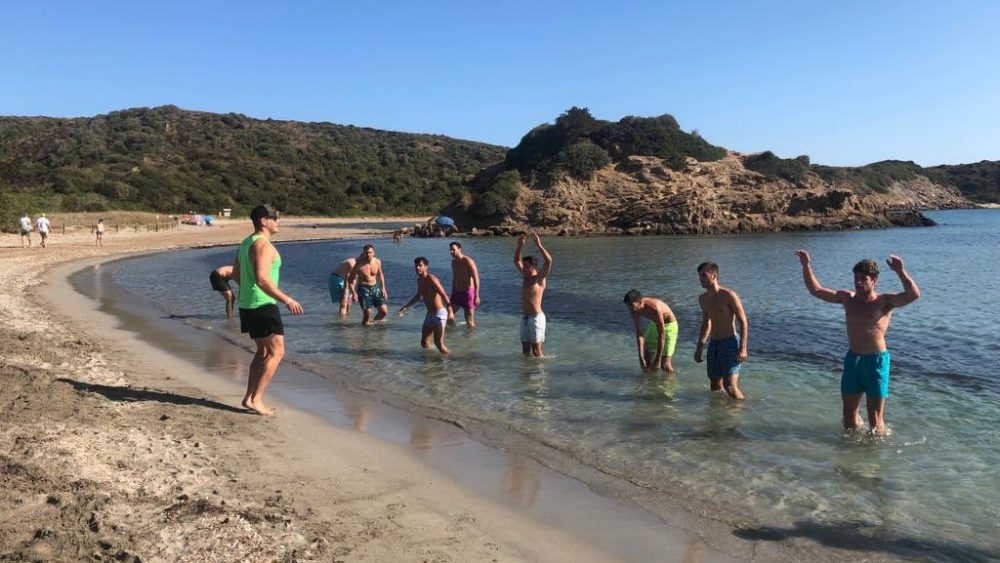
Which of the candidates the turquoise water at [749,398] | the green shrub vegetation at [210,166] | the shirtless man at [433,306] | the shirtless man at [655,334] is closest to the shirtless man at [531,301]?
the turquoise water at [749,398]

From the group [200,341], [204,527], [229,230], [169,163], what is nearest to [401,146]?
[169,163]

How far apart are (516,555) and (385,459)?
5.61ft

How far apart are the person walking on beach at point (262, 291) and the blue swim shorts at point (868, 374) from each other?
4667mm

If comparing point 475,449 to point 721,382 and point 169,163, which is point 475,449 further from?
point 169,163

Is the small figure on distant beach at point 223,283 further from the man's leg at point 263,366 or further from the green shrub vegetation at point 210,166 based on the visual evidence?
the green shrub vegetation at point 210,166

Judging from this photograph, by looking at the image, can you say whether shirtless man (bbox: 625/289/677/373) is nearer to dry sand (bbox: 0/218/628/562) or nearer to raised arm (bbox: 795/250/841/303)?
raised arm (bbox: 795/250/841/303)

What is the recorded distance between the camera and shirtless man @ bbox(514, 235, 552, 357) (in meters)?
8.78

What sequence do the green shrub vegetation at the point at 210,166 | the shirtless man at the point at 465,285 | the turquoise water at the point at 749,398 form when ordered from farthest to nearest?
the green shrub vegetation at the point at 210,166 < the shirtless man at the point at 465,285 < the turquoise water at the point at 749,398

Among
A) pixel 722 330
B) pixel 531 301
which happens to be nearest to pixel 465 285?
pixel 531 301

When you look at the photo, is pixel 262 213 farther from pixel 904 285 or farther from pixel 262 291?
pixel 904 285

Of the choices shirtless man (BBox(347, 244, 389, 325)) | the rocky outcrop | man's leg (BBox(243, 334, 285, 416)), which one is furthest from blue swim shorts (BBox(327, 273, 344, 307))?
the rocky outcrop

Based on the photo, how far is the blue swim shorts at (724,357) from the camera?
6.82 m

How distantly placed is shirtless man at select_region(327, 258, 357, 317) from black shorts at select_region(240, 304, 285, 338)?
6.60 m

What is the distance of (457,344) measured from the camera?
32.9ft
